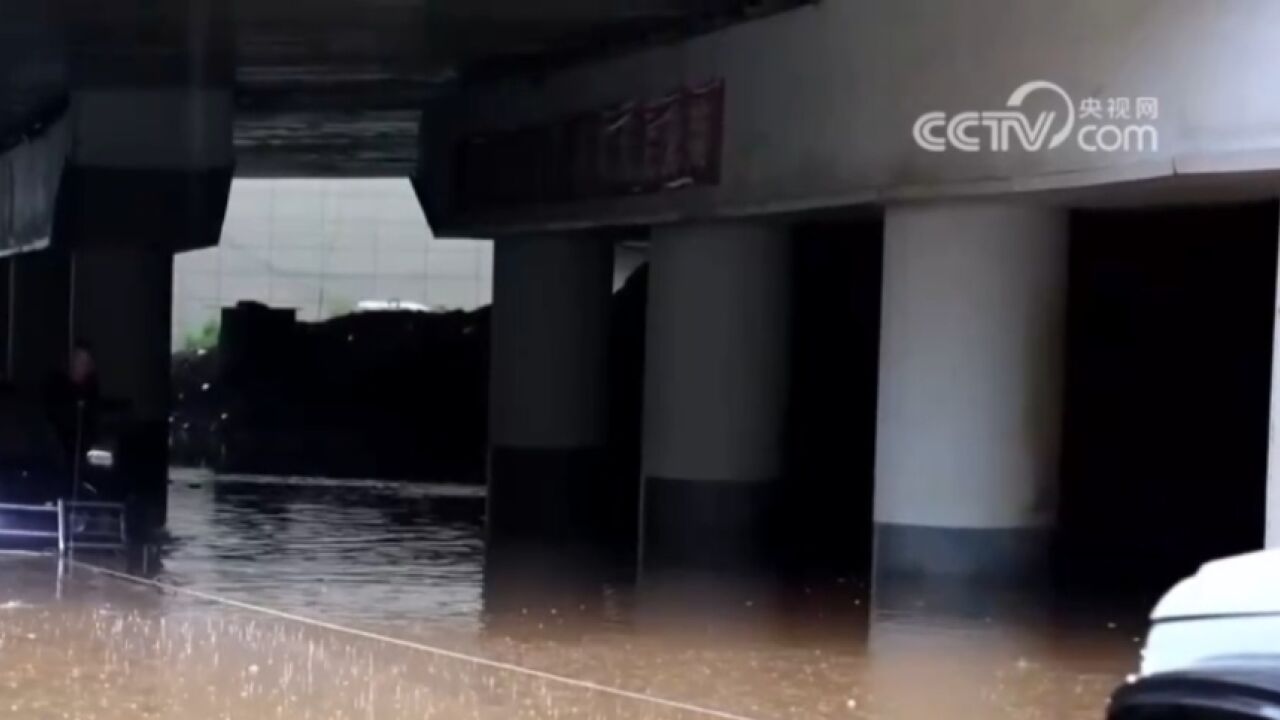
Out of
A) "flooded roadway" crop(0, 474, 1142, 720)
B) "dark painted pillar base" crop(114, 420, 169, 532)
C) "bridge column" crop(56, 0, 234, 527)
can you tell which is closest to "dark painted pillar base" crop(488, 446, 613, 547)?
"dark painted pillar base" crop(114, 420, 169, 532)

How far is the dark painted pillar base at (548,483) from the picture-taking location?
81.8 feet

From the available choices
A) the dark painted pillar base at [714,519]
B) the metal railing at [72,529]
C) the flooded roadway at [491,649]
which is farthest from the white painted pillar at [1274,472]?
the metal railing at [72,529]

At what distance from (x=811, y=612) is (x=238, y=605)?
3846 millimetres

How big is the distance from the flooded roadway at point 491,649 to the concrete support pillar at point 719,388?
249 centimetres

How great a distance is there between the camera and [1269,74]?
1284 cm

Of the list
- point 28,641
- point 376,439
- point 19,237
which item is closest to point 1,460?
point 28,641

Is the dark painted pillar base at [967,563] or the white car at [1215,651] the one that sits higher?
the white car at [1215,651]

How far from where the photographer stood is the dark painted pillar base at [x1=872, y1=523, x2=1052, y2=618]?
52.2 feet

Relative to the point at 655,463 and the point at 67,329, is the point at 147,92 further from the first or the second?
the point at 67,329

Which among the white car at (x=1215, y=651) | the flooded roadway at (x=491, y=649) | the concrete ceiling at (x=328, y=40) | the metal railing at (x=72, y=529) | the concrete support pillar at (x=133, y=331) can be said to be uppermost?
the concrete ceiling at (x=328, y=40)

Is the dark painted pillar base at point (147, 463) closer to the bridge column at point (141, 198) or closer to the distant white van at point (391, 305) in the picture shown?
the bridge column at point (141, 198)

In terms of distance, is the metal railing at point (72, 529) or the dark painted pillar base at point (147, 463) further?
the dark painted pillar base at point (147, 463)

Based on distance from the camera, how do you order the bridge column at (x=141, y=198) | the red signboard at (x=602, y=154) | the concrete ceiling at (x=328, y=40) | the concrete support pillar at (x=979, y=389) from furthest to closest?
the bridge column at (x=141, y=198) → the concrete ceiling at (x=328, y=40) → the red signboard at (x=602, y=154) → the concrete support pillar at (x=979, y=389)

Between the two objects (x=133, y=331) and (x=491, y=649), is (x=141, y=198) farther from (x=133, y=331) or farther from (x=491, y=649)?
(x=491, y=649)
